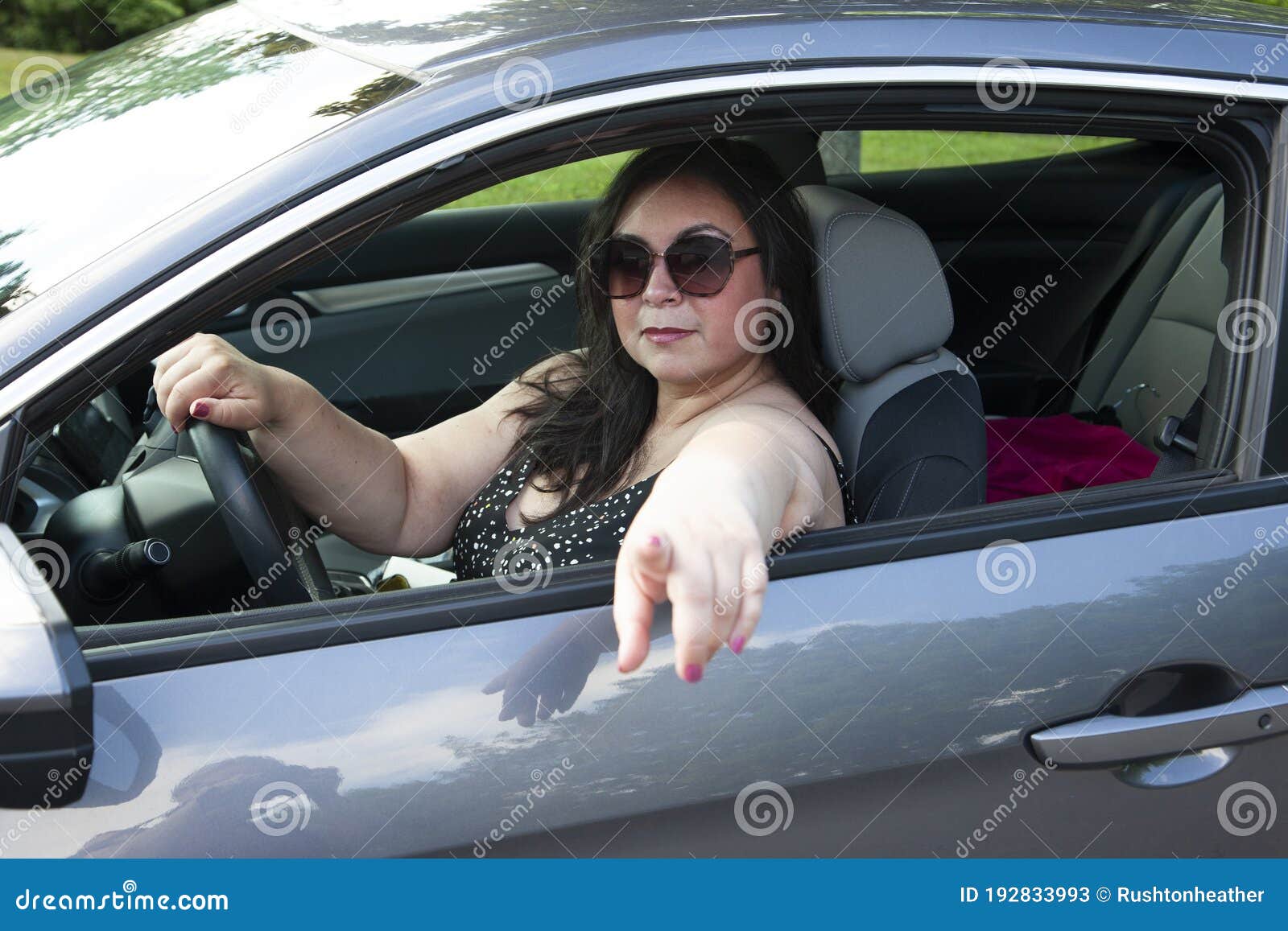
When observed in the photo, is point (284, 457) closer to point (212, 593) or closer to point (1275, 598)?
point (212, 593)

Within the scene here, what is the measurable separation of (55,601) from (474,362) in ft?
6.67

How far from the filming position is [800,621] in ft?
4.97

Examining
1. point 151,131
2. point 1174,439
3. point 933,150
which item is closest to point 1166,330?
point 1174,439

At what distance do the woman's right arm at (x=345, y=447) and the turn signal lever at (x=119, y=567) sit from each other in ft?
0.79

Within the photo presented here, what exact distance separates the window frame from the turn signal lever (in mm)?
280

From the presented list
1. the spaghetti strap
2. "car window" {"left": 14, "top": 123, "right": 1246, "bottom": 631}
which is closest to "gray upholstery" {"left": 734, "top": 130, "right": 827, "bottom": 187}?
"car window" {"left": 14, "top": 123, "right": 1246, "bottom": 631}

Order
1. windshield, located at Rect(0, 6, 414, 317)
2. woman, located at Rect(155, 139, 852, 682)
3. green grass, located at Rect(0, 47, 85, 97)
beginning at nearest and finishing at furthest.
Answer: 1. windshield, located at Rect(0, 6, 414, 317)
2. woman, located at Rect(155, 139, 852, 682)
3. green grass, located at Rect(0, 47, 85, 97)

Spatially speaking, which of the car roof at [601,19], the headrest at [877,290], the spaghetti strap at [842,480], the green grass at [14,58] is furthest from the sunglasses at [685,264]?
the green grass at [14,58]

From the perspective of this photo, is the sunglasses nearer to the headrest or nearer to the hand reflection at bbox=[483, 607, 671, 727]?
the headrest

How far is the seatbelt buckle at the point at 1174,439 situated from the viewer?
1909 millimetres

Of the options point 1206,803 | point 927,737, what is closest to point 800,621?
point 927,737

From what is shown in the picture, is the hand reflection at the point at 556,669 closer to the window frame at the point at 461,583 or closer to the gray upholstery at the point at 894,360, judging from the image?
the window frame at the point at 461,583

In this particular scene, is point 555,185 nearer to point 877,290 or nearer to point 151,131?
point 877,290

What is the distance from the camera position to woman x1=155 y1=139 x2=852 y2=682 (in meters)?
1.88
